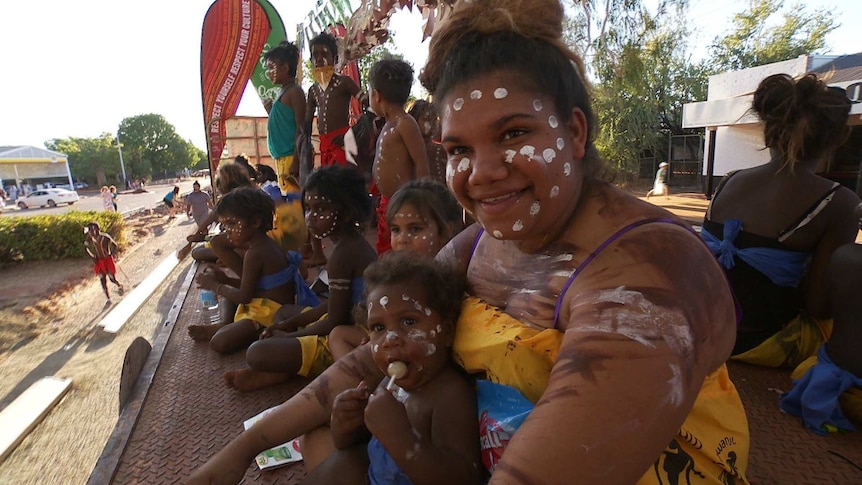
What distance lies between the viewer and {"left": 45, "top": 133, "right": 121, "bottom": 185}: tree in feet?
190

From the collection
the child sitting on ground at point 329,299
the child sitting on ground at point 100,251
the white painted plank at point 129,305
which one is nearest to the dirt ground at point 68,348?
the white painted plank at point 129,305

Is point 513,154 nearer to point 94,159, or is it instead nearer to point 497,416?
point 497,416

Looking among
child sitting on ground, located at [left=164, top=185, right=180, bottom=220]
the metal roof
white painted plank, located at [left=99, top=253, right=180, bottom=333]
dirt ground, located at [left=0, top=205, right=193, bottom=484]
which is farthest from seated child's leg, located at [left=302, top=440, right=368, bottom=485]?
the metal roof

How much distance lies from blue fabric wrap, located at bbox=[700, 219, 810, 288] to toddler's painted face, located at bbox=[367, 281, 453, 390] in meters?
1.76

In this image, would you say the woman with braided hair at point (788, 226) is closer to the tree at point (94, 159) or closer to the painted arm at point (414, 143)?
the painted arm at point (414, 143)

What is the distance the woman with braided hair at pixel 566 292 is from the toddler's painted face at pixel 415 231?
0.97 m

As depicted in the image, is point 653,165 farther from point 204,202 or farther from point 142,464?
point 142,464

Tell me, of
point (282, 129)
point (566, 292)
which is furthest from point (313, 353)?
point (282, 129)

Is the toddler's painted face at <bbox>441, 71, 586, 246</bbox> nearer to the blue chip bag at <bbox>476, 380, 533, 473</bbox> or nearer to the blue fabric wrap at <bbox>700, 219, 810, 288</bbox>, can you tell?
the blue chip bag at <bbox>476, 380, 533, 473</bbox>

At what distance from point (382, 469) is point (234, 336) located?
2.32 metres

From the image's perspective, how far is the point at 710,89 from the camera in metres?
18.2

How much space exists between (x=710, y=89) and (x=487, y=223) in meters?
20.9

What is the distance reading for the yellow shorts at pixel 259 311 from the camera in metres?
3.44

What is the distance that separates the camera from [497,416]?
1.25 meters
